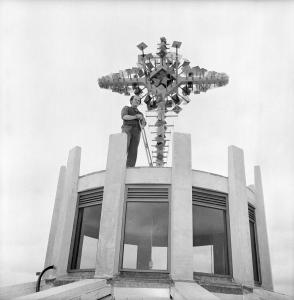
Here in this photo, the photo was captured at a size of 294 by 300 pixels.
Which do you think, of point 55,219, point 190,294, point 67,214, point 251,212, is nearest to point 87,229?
point 67,214

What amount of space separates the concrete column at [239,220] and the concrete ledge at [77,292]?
4.24 m

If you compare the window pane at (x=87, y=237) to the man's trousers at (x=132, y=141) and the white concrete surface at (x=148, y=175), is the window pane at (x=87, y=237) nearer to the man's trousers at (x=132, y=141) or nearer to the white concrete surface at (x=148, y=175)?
the white concrete surface at (x=148, y=175)

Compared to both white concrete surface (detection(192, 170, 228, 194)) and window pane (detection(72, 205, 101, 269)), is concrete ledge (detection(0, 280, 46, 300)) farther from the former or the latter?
white concrete surface (detection(192, 170, 228, 194))

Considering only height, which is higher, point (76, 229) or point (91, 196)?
point (91, 196)

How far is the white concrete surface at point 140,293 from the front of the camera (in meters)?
8.09

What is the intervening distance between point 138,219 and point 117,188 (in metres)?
1.20

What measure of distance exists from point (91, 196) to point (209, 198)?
4077mm

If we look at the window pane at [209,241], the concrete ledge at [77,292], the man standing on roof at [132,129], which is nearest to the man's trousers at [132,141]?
the man standing on roof at [132,129]

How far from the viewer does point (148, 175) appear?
10594 millimetres

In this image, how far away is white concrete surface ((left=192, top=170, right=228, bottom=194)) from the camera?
10688mm

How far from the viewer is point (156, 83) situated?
15094mm

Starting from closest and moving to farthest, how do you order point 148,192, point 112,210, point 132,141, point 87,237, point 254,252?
point 112,210
point 148,192
point 87,237
point 254,252
point 132,141

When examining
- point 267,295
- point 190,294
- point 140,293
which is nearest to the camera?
point 190,294

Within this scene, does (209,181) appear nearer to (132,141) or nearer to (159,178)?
(159,178)
